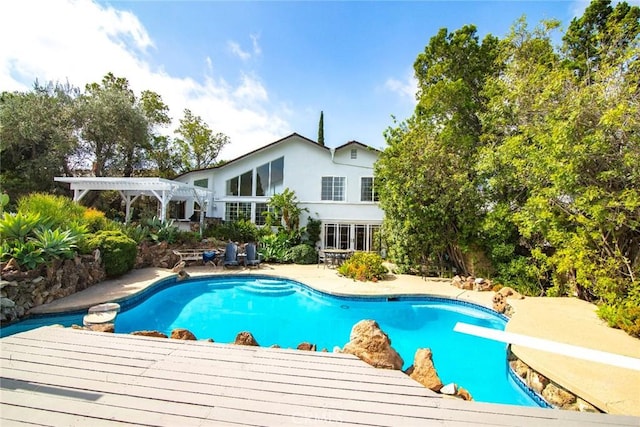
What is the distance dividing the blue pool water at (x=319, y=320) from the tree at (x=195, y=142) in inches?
860

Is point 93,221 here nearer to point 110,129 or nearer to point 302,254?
point 302,254

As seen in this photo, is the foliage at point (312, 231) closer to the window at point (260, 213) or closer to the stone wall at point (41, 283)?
the window at point (260, 213)

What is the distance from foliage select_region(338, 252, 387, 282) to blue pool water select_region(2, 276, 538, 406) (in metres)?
2.09

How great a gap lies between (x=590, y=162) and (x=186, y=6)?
1182cm

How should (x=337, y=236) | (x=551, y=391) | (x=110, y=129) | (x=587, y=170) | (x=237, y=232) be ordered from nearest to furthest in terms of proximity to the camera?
(x=551, y=391), (x=587, y=170), (x=237, y=232), (x=337, y=236), (x=110, y=129)

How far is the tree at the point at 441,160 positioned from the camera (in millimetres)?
11633

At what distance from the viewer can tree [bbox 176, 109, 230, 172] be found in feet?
96.7

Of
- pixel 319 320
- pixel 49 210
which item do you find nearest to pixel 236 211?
pixel 49 210

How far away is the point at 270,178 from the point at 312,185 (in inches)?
113

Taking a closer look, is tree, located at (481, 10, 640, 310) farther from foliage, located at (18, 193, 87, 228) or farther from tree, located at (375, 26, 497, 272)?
foliage, located at (18, 193, 87, 228)

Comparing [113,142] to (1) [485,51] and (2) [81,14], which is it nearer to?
(2) [81,14]

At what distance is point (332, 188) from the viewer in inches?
696

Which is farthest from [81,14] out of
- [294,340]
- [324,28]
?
[294,340]

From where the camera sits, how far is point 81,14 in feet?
26.3
